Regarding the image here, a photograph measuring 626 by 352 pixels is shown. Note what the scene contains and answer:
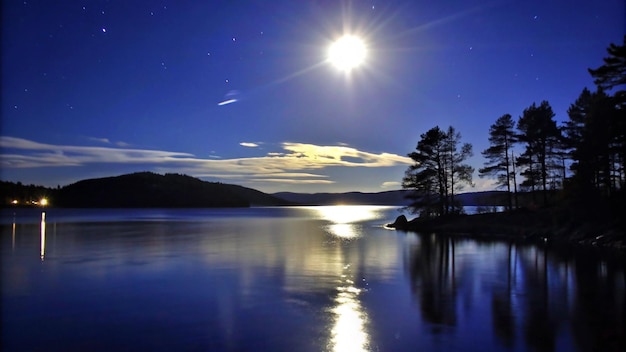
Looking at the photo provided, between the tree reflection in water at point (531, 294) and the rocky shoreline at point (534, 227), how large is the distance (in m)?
4.68

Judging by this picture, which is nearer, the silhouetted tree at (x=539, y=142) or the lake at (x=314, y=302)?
the lake at (x=314, y=302)

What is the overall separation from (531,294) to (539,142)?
36540 millimetres

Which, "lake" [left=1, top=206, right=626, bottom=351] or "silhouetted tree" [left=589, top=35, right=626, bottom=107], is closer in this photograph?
"lake" [left=1, top=206, right=626, bottom=351]

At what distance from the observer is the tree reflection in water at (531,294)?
39.2 feet

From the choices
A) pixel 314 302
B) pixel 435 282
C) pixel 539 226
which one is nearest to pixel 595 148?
pixel 539 226

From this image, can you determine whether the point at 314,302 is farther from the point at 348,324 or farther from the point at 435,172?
the point at 435,172

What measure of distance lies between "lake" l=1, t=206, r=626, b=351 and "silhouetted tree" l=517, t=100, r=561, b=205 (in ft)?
67.0

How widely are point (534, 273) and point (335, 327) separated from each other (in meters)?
14.8

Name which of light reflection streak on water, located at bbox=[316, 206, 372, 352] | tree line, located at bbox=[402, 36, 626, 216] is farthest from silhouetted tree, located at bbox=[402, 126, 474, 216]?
light reflection streak on water, located at bbox=[316, 206, 372, 352]

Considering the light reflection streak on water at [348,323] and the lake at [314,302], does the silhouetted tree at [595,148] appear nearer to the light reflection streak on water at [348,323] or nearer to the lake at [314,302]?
the lake at [314,302]

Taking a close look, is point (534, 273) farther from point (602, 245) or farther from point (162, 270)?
point (162, 270)

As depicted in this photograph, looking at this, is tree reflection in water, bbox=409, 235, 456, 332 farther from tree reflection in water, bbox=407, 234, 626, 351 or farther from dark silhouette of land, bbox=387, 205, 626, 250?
dark silhouette of land, bbox=387, 205, 626, 250

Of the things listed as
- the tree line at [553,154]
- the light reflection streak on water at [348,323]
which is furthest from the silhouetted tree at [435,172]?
the light reflection streak on water at [348,323]

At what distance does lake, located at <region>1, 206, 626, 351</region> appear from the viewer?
11.5 m
